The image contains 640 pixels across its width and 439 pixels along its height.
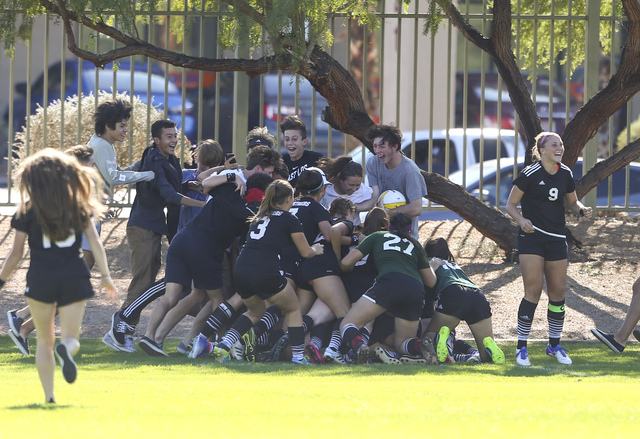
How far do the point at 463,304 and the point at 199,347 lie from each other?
207cm

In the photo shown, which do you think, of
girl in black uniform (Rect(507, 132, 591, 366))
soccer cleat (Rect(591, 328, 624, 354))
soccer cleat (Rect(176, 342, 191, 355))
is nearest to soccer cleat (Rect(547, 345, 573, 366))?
girl in black uniform (Rect(507, 132, 591, 366))

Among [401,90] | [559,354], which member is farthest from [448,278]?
[401,90]

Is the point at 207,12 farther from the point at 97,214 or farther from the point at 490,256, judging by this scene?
the point at 97,214

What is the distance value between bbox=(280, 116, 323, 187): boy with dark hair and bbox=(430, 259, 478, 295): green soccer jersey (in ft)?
5.31

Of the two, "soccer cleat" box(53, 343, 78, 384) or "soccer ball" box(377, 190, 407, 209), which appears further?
"soccer ball" box(377, 190, 407, 209)

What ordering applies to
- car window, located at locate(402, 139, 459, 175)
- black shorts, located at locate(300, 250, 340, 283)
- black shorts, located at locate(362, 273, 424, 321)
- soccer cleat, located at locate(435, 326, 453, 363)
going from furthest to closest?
car window, located at locate(402, 139, 459, 175), black shorts, located at locate(300, 250, 340, 283), soccer cleat, located at locate(435, 326, 453, 363), black shorts, located at locate(362, 273, 424, 321)

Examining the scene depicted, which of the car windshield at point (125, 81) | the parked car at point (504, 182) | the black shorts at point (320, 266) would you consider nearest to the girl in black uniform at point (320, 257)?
the black shorts at point (320, 266)

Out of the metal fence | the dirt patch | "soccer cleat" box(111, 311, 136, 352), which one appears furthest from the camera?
the metal fence

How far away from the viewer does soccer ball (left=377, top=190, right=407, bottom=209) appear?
27.4 ft

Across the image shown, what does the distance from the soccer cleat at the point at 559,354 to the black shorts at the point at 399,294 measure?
4.03ft

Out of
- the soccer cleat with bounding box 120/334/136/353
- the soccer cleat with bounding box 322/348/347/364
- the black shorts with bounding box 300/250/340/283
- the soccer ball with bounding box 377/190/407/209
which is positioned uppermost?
the soccer ball with bounding box 377/190/407/209

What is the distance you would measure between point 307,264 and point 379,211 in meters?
0.71

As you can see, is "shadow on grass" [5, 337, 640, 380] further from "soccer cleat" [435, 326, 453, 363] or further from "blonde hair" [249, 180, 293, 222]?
"blonde hair" [249, 180, 293, 222]

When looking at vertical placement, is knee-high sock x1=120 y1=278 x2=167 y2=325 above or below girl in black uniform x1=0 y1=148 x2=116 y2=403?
below
